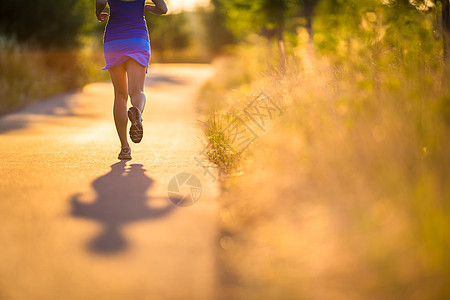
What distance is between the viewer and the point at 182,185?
14.2 feet

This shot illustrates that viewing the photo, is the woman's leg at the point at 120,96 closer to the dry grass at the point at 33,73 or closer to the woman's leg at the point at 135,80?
the woman's leg at the point at 135,80

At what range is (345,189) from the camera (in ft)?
10.3

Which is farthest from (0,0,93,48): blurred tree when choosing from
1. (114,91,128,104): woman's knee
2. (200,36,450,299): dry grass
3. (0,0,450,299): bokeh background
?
A: (200,36,450,299): dry grass

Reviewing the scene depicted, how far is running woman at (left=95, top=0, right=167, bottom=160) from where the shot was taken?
5.31 meters

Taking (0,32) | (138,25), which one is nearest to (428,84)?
(138,25)

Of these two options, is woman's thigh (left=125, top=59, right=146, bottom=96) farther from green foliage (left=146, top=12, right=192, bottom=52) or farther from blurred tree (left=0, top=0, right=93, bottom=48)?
green foliage (left=146, top=12, right=192, bottom=52)

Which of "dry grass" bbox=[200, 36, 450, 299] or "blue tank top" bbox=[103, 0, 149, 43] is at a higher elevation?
"blue tank top" bbox=[103, 0, 149, 43]

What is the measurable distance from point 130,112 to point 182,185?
51.7 inches

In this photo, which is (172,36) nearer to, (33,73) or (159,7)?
(33,73)

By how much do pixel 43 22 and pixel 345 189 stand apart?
46.7ft

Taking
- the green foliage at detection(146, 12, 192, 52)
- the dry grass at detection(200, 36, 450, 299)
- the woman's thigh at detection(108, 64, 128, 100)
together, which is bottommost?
the dry grass at detection(200, 36, 450, 299)

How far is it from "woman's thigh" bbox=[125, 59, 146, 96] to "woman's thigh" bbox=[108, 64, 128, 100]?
0.09 m

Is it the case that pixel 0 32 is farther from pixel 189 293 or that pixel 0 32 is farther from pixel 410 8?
pixel 189 293

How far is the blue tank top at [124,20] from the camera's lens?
5.38m
